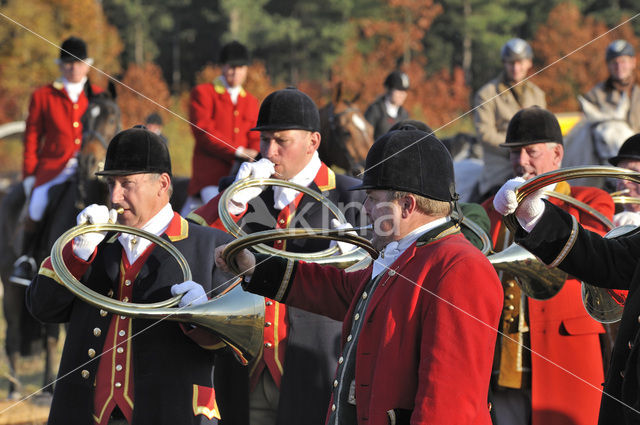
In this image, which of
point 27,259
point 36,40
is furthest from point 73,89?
point 36,40

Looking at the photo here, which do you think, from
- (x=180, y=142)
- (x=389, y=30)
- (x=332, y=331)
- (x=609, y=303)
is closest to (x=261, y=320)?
(x=332, y=331)

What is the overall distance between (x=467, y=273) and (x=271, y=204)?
225 centimetres

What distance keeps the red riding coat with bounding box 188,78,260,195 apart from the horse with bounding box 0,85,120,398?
2.56 feet

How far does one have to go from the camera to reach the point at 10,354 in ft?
34.6

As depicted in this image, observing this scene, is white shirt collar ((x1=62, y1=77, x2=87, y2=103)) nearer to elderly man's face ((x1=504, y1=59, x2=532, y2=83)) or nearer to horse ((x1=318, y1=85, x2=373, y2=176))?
horse ((x1=318, y1=85, x2=373, y2=176))

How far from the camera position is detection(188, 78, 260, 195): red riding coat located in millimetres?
9352

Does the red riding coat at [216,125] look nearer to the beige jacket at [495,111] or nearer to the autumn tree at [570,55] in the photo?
the beige jacket at [495,111]

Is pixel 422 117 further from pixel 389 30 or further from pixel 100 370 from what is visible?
pixel 100 370

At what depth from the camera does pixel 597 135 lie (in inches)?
385

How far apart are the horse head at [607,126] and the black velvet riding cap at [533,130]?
390cm

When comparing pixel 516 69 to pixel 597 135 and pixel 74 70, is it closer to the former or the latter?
pixel 597 135

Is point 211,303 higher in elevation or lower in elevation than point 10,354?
higher

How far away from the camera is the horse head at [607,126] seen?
9.62 meters

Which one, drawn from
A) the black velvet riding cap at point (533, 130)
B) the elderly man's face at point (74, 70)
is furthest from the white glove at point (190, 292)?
the elderly man's face at point (74, 70)
